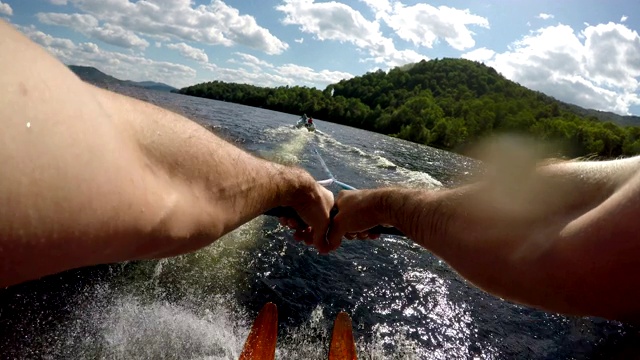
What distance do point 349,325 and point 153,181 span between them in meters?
4.60

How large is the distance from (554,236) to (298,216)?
2.10 metres

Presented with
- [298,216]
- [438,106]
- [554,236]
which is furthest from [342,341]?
[438,106]

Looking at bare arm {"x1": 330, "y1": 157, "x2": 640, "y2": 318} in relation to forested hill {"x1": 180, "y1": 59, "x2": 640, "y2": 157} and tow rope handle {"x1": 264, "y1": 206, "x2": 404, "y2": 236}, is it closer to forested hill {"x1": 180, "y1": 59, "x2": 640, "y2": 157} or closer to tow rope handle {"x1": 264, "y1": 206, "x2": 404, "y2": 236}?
tow rope handle {"x1": 264, "y1": 206, "x2": 404, "y2": 236}

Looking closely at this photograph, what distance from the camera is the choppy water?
445 centimetres

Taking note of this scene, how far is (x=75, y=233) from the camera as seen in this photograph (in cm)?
81

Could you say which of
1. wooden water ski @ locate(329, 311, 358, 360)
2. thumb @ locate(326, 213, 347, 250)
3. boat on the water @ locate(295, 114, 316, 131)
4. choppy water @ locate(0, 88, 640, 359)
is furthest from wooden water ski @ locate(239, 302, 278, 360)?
boat on the water @ locate(295, 114, 316, 131)

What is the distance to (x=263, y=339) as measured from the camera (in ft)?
14.5

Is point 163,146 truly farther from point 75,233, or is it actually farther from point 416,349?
point 416,349

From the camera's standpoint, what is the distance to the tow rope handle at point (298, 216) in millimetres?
3019

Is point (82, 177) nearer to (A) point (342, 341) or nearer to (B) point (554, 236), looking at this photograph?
(B) point (554, 236)

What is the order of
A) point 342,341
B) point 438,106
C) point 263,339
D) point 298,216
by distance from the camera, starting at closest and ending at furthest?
point 298,216 < point 263,339 < point 342,341 < point 438,106

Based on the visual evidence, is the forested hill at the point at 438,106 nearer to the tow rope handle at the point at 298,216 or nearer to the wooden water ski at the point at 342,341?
the wooden water ski at the point at 342,341

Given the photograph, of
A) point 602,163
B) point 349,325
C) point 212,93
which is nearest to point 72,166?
point 602,163

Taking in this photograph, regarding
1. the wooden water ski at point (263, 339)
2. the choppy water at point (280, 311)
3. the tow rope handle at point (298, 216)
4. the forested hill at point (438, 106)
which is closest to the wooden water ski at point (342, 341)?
the choppy water at point (280, 311)
